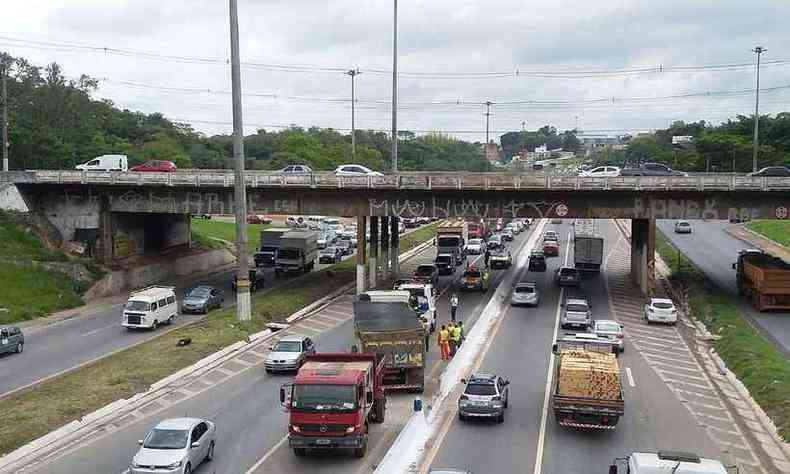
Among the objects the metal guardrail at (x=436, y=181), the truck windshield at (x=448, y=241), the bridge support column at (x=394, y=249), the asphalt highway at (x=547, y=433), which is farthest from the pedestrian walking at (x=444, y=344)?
the truck windshield at (x=448, y=241)

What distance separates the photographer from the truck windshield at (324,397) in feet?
71.7

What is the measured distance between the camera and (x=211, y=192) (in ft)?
197

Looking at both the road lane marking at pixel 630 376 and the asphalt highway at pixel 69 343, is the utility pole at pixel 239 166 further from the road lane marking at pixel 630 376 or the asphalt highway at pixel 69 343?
the road lane marking at pixel 630 376

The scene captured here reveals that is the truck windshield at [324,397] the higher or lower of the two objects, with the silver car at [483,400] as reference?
higher

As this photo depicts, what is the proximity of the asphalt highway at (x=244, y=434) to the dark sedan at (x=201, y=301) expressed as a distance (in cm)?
1726

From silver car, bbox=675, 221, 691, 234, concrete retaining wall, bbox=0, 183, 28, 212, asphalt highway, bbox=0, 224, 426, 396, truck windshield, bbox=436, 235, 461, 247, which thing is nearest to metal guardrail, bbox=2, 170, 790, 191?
concrete retaining wall, bbox=0, 183, 28, 212

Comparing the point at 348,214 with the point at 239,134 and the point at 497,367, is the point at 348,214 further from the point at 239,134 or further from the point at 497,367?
the point at 497,367

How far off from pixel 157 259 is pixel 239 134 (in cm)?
3098

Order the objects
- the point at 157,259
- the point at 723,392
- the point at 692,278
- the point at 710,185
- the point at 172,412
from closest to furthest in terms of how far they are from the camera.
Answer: the point at 172,412, the point at 723,392, the point at 710,185, the point at 692,278, the point at 157,259

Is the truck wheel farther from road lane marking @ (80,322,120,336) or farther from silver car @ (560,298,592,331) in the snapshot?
road lane marking @ (80,322,120,336)

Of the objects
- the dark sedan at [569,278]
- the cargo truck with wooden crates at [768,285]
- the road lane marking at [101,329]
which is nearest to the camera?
the road lane marking at [101,329]

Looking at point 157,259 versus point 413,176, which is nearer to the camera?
point 413,176

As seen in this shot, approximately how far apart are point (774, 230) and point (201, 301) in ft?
229

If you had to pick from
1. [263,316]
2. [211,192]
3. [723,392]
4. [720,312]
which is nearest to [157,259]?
[211,192]
